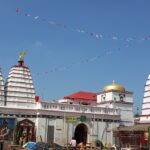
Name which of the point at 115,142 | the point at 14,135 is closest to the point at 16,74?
the point at 14,135

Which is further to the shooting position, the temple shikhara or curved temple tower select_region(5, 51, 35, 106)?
curved temple tower select_region(5, 51, 35, 106)

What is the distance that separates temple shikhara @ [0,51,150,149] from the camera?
47125 millimetres

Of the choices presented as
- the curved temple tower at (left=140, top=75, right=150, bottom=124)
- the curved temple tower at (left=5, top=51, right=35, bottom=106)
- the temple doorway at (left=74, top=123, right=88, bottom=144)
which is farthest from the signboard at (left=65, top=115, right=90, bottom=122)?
the curved temple tower at (left=140, top=75, right=150, bottom=124)

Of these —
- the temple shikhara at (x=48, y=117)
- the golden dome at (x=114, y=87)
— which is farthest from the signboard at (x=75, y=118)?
the golden dome at (x=114, y=87)

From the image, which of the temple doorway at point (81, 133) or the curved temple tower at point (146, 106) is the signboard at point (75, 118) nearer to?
the temple doorway at point (81, 133)

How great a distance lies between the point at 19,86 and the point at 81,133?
1138 centimetres

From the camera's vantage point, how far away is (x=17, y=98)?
160 ft

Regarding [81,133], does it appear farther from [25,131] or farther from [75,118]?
[25,131]

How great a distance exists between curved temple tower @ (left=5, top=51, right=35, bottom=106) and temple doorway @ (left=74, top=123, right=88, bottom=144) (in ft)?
26.4

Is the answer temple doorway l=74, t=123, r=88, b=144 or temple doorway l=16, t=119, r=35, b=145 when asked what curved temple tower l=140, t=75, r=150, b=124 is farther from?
temple doorway l=16, t=119, r=35, b=145

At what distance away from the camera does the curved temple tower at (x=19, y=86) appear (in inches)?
1917

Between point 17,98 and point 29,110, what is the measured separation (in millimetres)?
2371

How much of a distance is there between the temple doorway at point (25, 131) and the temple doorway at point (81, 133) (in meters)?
7.57

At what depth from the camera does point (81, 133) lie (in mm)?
52875
